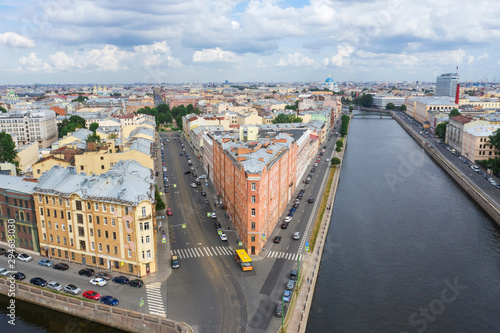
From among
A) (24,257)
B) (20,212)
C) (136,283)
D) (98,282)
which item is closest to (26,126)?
(20,212)

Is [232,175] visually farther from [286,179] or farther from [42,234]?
[42,234]

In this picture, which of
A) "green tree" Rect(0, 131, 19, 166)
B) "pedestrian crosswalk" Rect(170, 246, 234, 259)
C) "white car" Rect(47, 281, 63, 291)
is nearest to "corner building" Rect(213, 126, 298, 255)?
"pedestrian crosswalk" Rect(170, 246, 234, 259)

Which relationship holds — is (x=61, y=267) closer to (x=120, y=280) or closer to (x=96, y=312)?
(x=120, y=280)

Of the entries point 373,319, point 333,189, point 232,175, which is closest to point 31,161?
point 232,175

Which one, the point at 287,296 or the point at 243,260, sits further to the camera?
the point at 243,260

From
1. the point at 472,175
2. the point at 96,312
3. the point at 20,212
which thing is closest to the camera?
the point at 96,312
